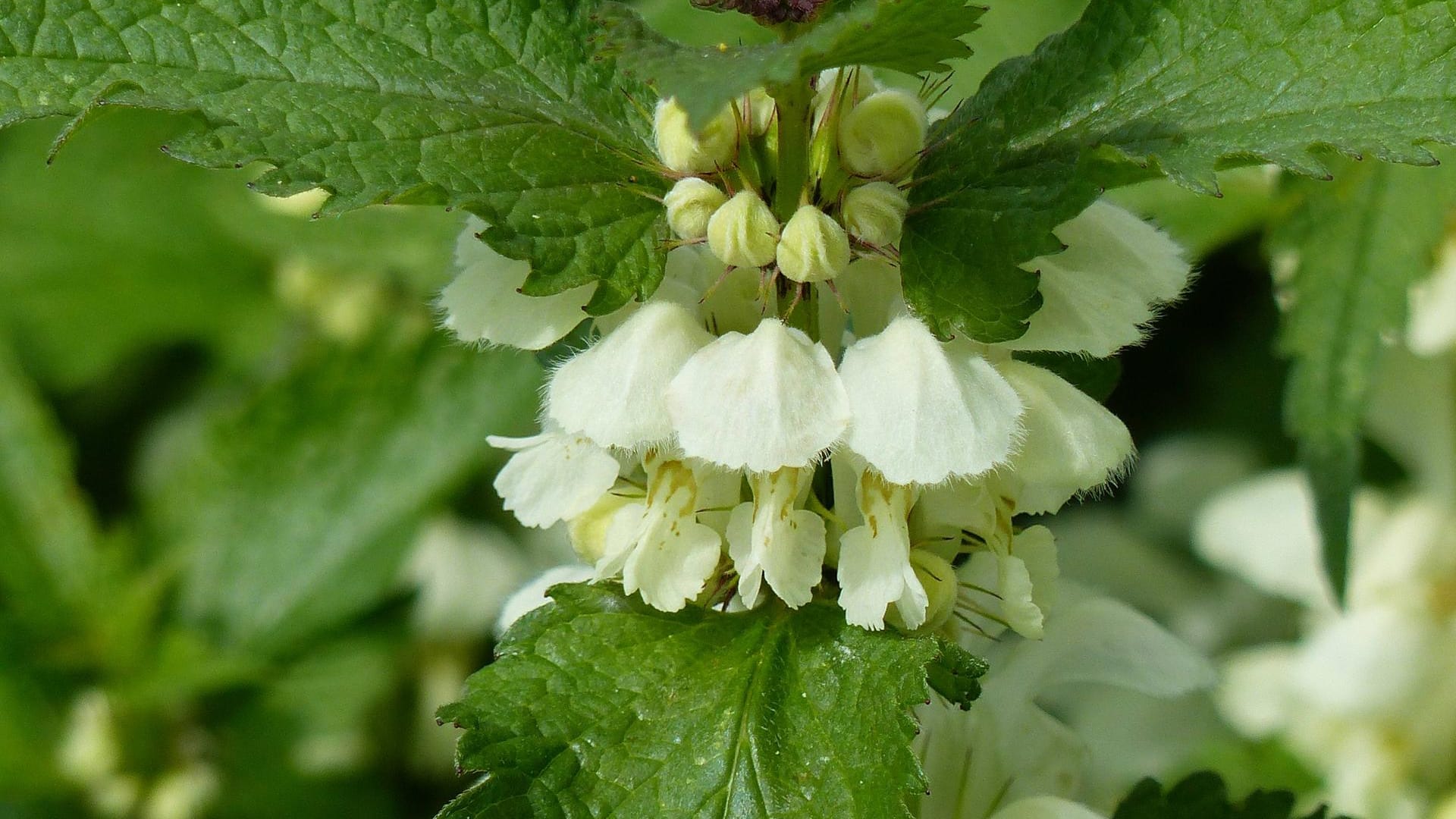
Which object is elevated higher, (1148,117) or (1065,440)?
(1148,117)

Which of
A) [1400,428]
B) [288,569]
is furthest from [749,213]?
[1400,428]

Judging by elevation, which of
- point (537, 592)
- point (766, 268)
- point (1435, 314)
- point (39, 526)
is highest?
point (766, 268)

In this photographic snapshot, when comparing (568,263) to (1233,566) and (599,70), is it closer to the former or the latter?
(599,70)

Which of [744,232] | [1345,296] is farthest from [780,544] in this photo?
[1345,296]

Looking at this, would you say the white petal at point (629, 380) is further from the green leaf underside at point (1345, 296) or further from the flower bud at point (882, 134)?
the green leaf underside at point (1345, 296)

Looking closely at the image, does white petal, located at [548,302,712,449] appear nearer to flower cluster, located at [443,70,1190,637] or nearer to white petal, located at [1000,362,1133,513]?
flower cluster, located at [443,70,1190,637]

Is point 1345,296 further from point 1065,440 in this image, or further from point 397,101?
point 397,101

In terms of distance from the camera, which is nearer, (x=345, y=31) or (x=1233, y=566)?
(x=345, y=31)

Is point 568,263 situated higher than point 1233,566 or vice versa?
point 568,263
